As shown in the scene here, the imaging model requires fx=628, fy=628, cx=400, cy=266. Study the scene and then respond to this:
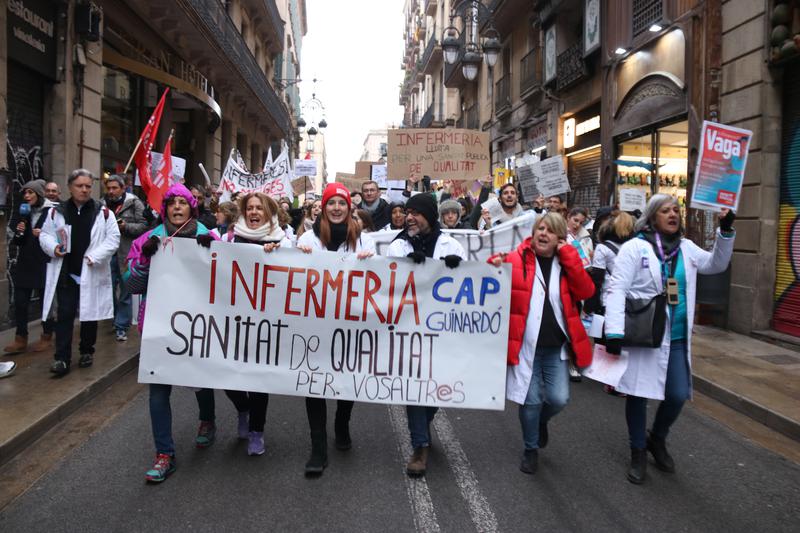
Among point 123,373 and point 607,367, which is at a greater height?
point 607,367

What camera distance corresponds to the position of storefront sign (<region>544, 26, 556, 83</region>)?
1708 cm

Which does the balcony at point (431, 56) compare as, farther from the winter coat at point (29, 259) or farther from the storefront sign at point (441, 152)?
the winter coat at point (29, 259)

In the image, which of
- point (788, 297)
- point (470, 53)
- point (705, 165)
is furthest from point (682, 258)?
point (470, 53)

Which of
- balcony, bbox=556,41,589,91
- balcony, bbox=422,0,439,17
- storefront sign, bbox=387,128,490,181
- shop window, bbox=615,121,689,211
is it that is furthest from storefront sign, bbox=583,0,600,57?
balcony, bbox=422,0,439,17

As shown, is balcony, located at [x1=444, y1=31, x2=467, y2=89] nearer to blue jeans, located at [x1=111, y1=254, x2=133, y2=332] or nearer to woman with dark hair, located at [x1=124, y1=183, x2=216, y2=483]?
blue jeans, located at [x1=111, y1=254, x2=133, y2=332]

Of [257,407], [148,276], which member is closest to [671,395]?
[257,407]

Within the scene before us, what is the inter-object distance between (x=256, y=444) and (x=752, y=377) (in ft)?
16.7

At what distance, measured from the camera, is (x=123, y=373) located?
21.0 feet

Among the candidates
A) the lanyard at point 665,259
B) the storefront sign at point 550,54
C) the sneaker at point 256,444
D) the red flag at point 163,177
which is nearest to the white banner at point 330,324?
the sneaker at point 256,444

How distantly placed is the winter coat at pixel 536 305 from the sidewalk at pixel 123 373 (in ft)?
7.82

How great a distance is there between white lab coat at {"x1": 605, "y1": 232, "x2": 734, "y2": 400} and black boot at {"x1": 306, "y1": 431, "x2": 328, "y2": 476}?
→ 6.29ft

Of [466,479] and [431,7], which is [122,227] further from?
[431,7]

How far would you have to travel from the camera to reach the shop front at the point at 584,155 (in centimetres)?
1491

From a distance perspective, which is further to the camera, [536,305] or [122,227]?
[122,227]
